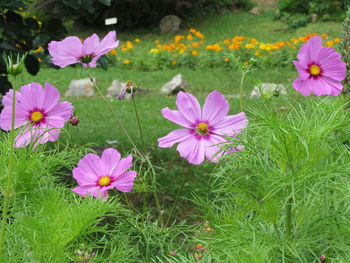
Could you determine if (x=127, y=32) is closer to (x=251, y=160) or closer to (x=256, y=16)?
(x=256, y=16)

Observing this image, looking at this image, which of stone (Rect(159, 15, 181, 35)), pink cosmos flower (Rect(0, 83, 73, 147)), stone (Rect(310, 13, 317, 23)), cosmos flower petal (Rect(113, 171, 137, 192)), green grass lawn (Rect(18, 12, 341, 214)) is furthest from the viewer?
stone (Rect(159, 15, 181, 35))

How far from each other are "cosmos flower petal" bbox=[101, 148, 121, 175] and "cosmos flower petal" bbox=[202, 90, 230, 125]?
0.22 metres

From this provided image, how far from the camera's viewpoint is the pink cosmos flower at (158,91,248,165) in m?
0.98

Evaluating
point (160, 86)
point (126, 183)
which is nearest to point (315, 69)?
point (126, 183)

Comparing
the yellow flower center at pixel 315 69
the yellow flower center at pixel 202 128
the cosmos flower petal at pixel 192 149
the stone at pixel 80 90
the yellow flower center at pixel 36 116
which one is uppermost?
the yellow flower center at pixel 315 69

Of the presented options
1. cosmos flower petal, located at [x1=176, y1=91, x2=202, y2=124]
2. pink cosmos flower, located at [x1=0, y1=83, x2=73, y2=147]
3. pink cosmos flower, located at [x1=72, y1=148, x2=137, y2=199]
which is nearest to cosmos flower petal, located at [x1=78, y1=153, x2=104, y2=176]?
pink cosmos flower, located at [x1=72, y1=148, x2=137, y2=199]

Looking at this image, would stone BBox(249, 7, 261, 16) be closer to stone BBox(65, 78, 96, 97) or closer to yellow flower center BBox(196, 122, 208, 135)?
stone BBox(65, 78, 96, 97)

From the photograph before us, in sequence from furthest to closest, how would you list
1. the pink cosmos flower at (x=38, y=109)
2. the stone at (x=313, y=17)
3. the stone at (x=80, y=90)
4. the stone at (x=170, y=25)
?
the stone at (x=170, y=25) < the stone at (x=313, y=17) < the stone at (x=80, y=90) < the pink cosmos flower at (x=38, y=109)

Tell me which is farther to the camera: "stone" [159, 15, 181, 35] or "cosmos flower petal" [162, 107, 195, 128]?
"stone" [159, 15, 181, 35]

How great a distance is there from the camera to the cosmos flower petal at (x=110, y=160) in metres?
0.99

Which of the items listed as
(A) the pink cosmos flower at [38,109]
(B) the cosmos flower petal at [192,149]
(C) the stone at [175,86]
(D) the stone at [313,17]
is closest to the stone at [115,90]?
(C) the stone at [175,86]

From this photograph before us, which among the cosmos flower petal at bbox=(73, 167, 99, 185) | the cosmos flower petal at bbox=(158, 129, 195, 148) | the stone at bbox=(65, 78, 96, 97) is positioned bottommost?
the stone at bbox=(65, 78, 96, 97)

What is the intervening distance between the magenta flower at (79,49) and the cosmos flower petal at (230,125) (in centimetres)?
34

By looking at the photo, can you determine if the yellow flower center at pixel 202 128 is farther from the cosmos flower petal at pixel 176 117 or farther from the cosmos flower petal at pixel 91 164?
the cosmos flower petal at pixel 91 164
